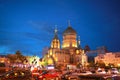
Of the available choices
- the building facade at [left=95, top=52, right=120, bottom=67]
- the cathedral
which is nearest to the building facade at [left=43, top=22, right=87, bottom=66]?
the cathedral

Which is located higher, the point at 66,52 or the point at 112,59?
the point at 66,52

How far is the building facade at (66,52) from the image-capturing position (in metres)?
112

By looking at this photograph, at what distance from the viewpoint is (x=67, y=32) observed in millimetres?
122500

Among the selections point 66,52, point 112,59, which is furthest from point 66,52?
point 112,59

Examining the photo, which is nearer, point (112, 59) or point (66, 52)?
point (112, 59)

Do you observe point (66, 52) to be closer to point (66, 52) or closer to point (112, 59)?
point (66, 52)

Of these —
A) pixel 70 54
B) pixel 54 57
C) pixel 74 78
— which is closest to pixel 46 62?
pixel 54 57

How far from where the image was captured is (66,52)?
11700 cm

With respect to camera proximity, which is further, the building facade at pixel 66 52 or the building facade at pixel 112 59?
the building facade at pixel 66 52

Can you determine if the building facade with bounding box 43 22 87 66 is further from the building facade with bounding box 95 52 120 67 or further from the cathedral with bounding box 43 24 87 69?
the building facade with bounding box 95 52 120 67

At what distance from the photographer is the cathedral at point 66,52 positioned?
368ft

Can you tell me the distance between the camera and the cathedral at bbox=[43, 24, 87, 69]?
4419 inches

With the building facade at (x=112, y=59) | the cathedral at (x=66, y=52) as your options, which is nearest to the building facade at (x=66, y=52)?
the cathedral at (x=66, y=52)

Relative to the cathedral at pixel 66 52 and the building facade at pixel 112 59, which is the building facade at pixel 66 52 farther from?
the building facade at pixel 112 59
